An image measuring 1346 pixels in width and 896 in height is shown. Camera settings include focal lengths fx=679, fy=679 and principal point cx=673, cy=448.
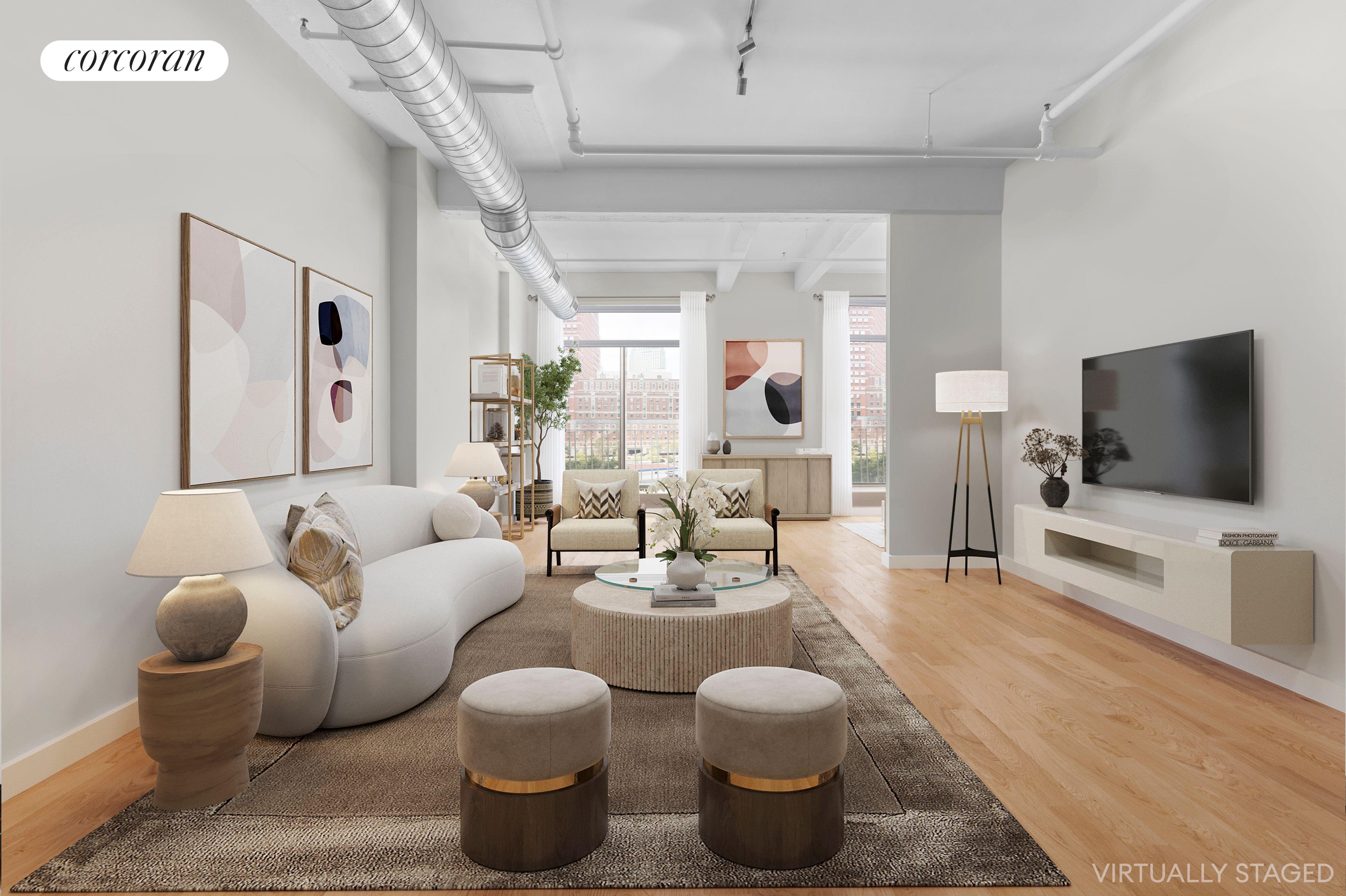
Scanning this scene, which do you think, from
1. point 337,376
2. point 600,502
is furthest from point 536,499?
point 337,376

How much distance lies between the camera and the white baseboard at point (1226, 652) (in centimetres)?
292

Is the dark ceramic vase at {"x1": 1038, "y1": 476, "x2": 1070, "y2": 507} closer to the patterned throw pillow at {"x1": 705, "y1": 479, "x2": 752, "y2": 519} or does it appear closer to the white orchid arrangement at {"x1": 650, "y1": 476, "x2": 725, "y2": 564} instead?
the patterned throw pillow at {"x1": 705, "y1": 479, "x2": 752, "y2": 519}

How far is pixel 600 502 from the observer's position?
5812 millimetres

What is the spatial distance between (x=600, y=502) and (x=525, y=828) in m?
4.09

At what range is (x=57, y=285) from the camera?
7.55ft

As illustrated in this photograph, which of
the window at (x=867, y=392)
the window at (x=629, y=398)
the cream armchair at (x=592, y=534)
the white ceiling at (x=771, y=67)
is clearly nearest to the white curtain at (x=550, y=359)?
the window at (x=629, y=398)

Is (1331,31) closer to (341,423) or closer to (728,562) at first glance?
(728,562)

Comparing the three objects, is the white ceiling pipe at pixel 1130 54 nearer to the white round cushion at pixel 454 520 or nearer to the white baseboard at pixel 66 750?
the white round cushion at pixel 454 520

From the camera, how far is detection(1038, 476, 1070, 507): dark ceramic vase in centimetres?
455

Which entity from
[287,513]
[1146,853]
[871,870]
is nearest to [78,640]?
[287,513]

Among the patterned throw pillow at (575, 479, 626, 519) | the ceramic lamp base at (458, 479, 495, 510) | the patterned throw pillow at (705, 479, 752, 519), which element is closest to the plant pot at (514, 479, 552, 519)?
the ceramic lamp base at (458, 479, 495, 510)

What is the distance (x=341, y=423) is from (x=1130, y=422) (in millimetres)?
4867

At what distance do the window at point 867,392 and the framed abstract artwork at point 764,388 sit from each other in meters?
0.95

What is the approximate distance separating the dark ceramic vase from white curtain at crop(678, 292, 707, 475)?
5.19 meters
